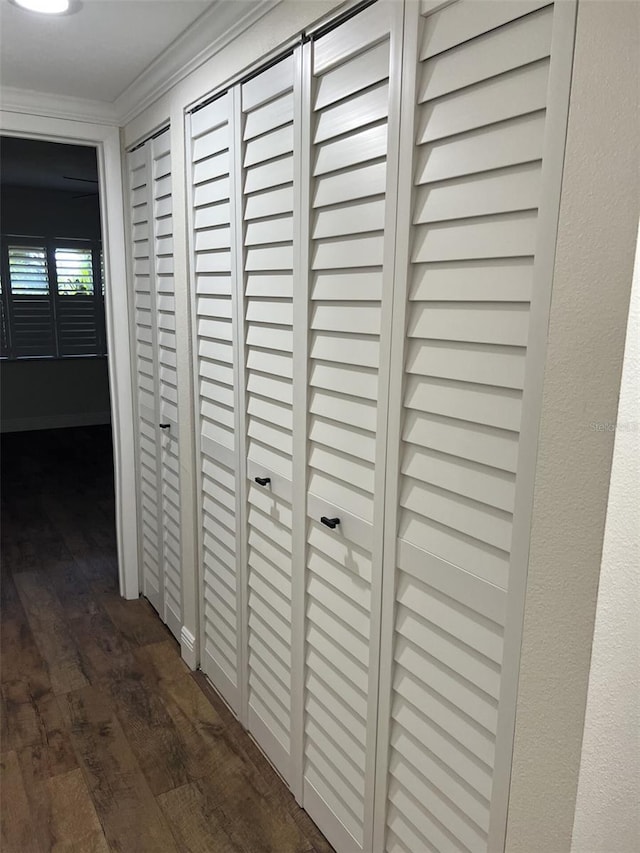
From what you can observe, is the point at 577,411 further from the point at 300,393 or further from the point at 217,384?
the point at 217,384

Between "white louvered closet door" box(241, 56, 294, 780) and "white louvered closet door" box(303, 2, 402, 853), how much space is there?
0.44ft


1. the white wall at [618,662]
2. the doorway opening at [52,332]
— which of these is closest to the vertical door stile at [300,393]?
the white wall at [618,662]

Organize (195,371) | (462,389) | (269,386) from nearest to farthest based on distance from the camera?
(462,389), (269,386), (195,371)

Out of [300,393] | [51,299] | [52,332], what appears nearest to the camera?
[300,393]

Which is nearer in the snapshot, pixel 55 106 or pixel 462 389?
pixel 462 389

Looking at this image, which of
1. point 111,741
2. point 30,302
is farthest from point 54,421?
point 111,741

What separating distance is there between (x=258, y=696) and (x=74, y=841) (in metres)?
0.61

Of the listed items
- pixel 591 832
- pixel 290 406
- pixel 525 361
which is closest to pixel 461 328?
pixel 525 361

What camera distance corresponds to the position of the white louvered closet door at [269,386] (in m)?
1.59

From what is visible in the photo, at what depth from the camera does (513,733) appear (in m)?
1.07

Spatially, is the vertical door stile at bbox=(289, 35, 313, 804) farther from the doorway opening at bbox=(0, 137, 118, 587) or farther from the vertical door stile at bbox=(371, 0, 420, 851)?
the doorway opening at bbox=(0, 137, 118, 587)

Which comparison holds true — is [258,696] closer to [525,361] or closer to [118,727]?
[118,727]

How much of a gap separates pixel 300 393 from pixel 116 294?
159 centimetres

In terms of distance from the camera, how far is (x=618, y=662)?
0.98 metres
